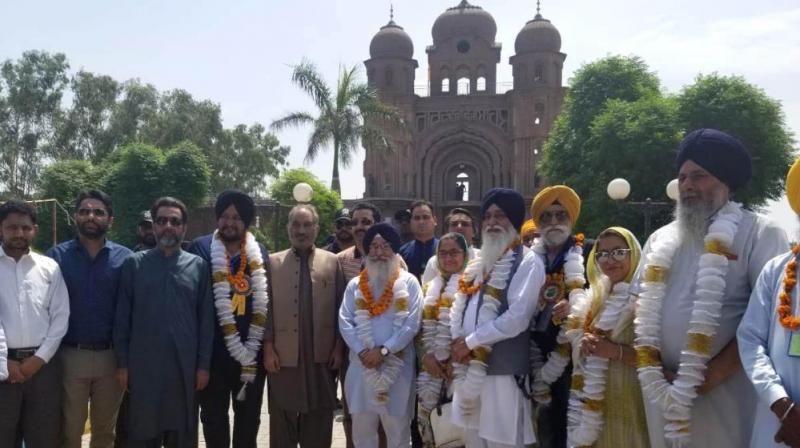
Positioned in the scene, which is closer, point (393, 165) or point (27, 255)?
point (27, 255)

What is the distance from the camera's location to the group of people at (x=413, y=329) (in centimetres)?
357

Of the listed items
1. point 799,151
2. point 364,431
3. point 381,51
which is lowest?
point 364,431

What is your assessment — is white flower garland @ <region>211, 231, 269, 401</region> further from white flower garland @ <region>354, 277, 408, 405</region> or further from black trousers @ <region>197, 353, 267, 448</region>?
white flower garland @ <region>354, 277, 408, 405</region>

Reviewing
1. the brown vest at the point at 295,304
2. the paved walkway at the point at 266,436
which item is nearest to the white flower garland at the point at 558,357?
the brown vest at the point at 295,304

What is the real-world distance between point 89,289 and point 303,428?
1843 millimetres

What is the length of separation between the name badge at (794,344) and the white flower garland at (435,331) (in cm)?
215

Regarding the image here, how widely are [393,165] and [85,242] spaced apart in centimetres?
3262

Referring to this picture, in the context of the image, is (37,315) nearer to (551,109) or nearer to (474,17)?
(551,109)

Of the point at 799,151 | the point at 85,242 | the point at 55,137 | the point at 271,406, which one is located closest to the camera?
the point at 85,242

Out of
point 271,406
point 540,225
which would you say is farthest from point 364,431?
point 540,225

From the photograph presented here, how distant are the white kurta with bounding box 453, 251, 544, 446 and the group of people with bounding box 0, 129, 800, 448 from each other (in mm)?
12

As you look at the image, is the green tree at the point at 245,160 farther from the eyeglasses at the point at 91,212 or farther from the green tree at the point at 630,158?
the eyeglasses at the point at 91,212

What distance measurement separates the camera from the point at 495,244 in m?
4.59

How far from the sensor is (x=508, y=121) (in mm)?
37969
